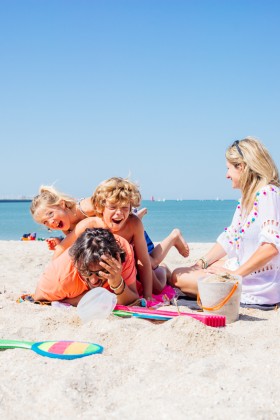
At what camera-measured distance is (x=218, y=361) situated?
232cm

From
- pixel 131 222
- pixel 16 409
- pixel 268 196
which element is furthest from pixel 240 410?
pixel 131 222

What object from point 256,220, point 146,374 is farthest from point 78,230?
point 146,374

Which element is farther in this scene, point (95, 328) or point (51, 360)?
point (95, 328)

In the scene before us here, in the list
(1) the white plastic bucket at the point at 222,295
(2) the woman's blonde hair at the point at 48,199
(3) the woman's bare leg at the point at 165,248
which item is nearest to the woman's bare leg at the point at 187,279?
(3) the woman's bare leg at the point at 165,248

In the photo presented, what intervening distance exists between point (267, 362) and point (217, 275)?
122 centimetres

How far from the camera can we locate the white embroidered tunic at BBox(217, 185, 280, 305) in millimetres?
3717

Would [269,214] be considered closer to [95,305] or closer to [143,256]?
[143,256]

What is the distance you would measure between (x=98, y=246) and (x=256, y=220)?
→ 1.22m

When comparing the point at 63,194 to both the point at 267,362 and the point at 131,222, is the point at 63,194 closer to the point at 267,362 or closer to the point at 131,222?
the point at 131,222

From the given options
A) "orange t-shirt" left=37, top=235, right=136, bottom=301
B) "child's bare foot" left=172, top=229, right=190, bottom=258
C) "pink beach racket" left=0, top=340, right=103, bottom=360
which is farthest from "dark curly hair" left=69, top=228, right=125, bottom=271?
"child's bare foot" left=172, top=229, right=190, bottom=258

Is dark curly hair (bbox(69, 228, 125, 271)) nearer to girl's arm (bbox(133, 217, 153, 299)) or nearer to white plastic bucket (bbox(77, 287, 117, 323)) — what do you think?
white plastic bucket (bbox(77, 287, 117, 323))

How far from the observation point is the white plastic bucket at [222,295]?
135 inches

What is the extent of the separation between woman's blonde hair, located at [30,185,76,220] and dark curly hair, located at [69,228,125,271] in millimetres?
728

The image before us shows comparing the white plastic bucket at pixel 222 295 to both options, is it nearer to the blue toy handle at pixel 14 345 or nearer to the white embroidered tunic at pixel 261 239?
the white embroidered tunic at pixel 261 239
